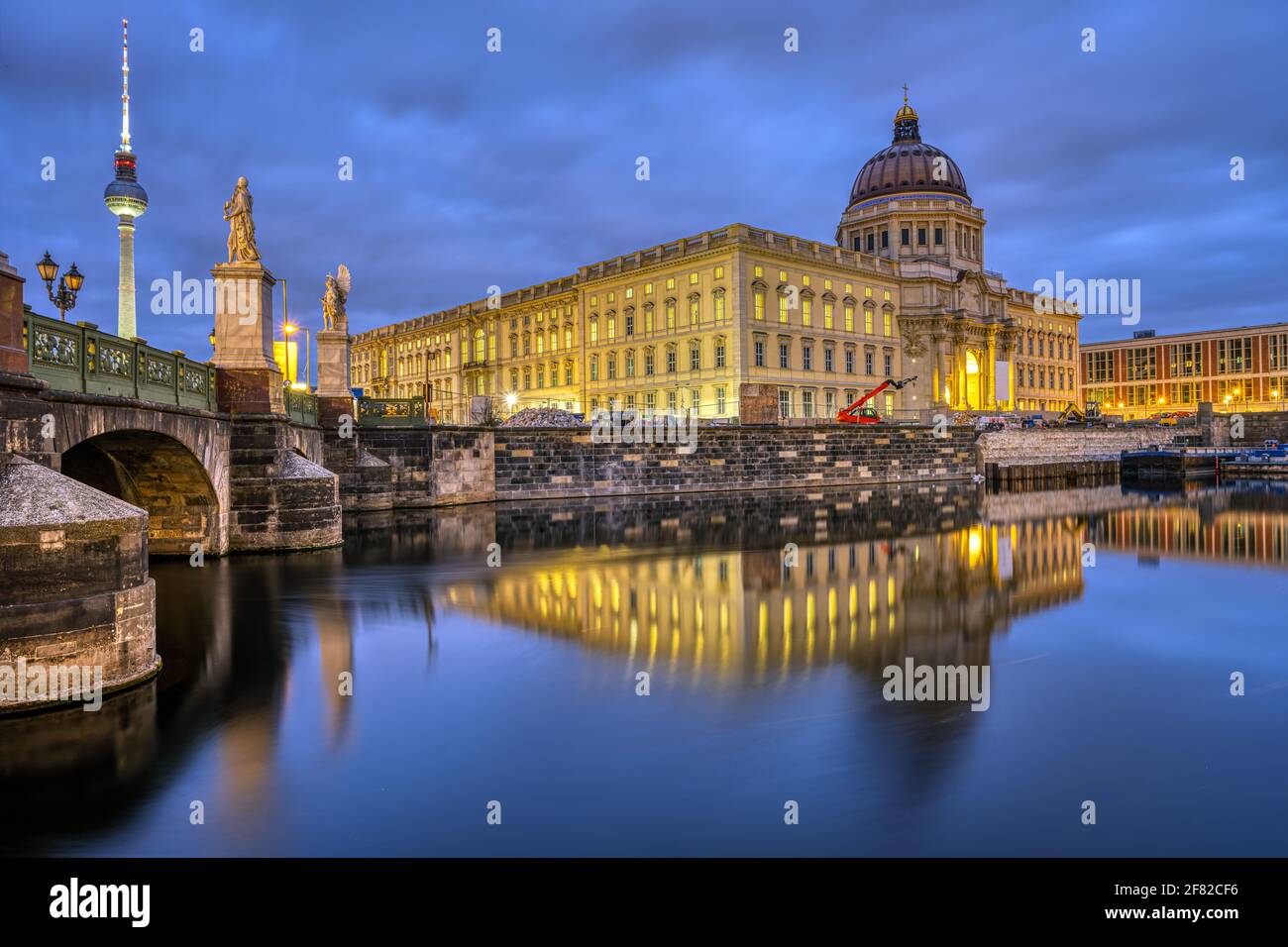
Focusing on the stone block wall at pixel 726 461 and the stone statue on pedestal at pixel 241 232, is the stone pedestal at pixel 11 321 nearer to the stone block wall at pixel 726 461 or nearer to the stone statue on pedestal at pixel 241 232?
the stone statue on pedestal at pixel 241 232

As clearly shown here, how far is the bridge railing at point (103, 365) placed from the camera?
30.3 feet

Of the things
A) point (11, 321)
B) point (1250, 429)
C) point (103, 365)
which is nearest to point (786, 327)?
point (1250, 429)

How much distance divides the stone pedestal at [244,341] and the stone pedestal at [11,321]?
8.14 metres

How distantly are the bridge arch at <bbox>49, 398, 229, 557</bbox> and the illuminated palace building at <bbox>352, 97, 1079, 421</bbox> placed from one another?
2951 centimetres

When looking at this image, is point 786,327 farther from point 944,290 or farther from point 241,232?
point 241,232

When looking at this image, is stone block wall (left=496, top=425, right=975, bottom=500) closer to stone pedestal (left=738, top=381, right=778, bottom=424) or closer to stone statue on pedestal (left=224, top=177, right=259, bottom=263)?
stone pedestal (left=738, top=381, right=778, bottom=424)

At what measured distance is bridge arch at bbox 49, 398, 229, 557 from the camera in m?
12.7

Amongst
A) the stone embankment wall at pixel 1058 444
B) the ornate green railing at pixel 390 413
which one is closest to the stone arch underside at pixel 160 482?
the ornate green railing at pixel 390 413

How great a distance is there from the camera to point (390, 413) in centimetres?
2833

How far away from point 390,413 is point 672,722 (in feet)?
76.4

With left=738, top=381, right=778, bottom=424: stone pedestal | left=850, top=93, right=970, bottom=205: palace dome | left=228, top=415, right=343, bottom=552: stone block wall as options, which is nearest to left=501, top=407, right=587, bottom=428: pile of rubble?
left=738, top=381, right=778, bottom=424: stone pedestal

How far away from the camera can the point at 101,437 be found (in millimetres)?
12703
